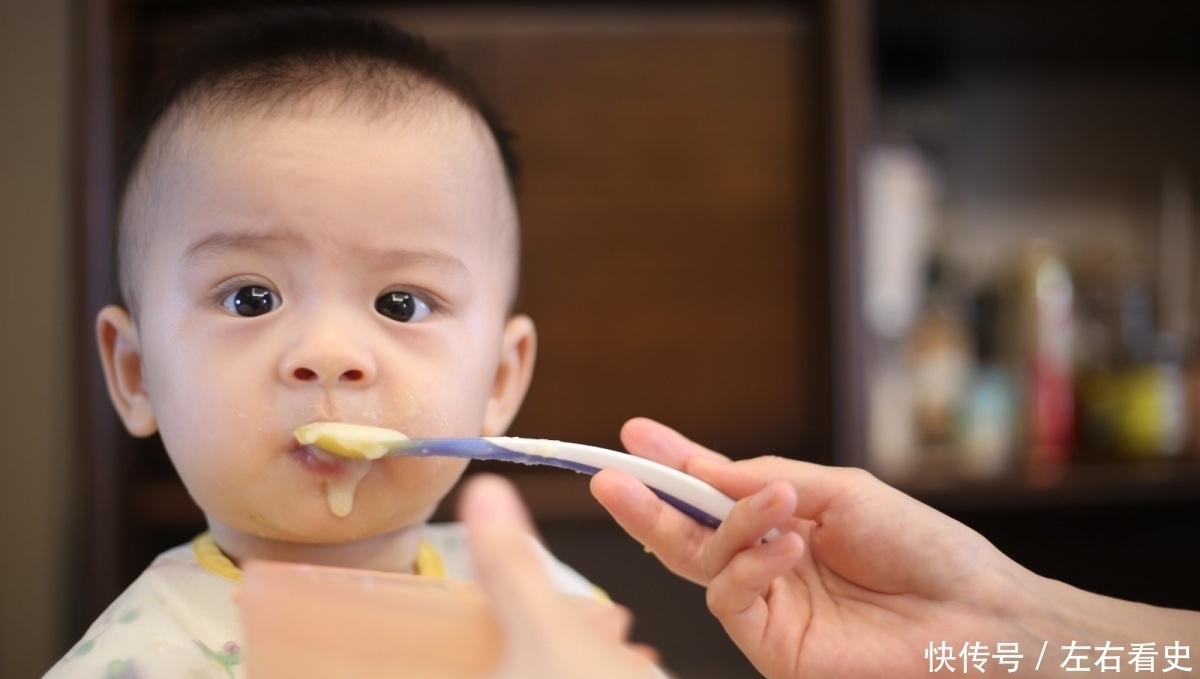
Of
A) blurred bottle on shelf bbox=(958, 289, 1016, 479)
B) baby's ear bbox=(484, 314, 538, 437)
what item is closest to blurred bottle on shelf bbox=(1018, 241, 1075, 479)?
blurred bottle on shelf bbox=(958, 289, 1016, 479)

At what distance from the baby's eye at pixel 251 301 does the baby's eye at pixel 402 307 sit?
6 cm

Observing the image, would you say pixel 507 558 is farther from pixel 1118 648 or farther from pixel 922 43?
pixel 922 43

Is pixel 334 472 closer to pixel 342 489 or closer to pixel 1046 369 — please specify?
pixel 342 489

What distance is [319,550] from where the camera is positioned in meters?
0.56

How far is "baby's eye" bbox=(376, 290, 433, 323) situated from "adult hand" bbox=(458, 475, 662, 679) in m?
0.20

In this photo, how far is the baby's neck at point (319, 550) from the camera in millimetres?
555

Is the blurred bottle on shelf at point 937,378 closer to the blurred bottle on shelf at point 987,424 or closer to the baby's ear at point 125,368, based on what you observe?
the blurred bottle on shelf at point 987,424

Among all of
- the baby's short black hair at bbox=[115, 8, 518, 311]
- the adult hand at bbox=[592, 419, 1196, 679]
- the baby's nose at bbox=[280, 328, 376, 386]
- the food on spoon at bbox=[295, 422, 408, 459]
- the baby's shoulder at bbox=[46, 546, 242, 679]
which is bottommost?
the adult hand at bbox=[592, 419, 1196, 679]

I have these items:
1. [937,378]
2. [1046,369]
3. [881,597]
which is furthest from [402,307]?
[1046,369]

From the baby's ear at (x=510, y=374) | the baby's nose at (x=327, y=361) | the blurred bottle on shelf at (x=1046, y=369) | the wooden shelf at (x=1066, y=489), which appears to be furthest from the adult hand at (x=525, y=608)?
the blurred bottle on shelf at (x=1046, y=369)

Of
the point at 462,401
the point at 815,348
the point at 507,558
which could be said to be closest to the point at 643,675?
the point at 507,558

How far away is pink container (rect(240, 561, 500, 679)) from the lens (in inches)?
16.1

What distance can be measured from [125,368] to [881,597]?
0.50 m

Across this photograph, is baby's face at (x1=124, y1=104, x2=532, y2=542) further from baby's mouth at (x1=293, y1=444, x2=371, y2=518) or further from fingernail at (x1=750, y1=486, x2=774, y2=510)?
fingernail at (x1=750, y1=486, x2=774, y2=510)
